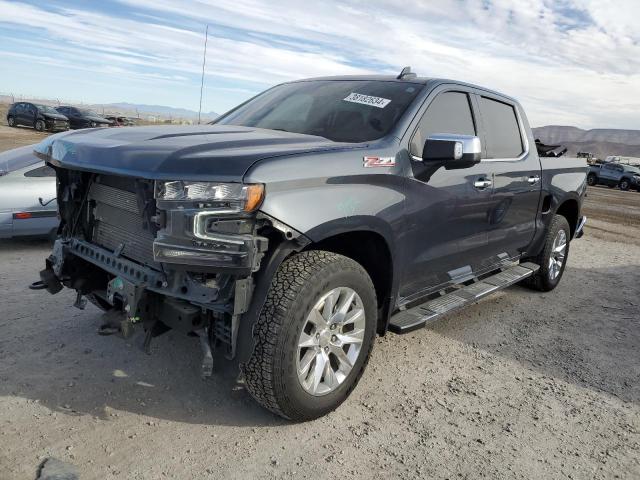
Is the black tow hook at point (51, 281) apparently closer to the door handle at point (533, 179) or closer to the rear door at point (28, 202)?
the rear door at point (28, 202)

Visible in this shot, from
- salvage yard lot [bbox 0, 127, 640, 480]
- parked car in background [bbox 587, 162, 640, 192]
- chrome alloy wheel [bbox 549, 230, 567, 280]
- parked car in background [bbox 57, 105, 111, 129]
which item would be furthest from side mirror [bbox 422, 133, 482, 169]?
parked car in background [bbox 57, 105, 111, 129]

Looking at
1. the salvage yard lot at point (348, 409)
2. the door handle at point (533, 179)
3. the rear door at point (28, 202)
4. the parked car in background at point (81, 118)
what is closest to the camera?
the salvage yard lot at point (348, 409)

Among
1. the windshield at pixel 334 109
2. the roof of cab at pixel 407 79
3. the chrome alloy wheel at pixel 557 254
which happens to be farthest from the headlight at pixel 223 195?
the chrome alloy wheel at pixel 557 254

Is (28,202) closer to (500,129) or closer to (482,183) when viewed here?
(482,183)

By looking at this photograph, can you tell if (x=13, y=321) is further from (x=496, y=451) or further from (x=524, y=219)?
(x=524, y=219)

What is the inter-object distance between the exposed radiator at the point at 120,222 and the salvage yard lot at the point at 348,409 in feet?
2.47

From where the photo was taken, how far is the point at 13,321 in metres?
4.17

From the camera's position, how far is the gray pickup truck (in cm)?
261

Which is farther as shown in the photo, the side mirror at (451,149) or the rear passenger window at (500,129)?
the rear passenger window at (500,129)

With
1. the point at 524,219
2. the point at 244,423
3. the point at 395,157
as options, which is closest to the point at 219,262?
the point at 244,423

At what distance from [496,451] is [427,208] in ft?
4.92

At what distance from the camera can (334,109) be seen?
3.90 meters

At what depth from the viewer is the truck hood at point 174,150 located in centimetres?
260

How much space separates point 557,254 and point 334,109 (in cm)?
358
